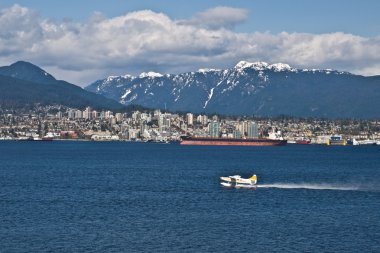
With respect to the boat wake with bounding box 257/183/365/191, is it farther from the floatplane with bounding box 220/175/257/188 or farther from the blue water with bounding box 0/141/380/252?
the floatplane with bounding box 220/175/257/188

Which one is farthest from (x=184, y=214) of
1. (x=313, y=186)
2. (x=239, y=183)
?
(x=313, y=186)

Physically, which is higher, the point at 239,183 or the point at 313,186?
the point at 239,183

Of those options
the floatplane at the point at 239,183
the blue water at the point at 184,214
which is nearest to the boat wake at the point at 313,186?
the blue water at the point at 184,214

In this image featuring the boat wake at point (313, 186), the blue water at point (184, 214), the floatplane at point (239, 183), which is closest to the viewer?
the blue water at point (184, 214)

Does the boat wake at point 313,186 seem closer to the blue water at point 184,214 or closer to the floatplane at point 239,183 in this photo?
the blue water at point 184,214

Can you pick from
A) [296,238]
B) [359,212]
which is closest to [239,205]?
[359,212]

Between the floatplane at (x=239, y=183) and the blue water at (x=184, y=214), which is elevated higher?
the floatplane at (x=239, y=183)

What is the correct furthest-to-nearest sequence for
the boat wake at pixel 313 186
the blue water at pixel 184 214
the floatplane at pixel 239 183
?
the boat wake at pixel 313 186, the floatplane at pixel 239 183, the blue water at pixel 184 214

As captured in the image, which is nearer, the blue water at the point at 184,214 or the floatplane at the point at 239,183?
the blue water at the point at 184,214

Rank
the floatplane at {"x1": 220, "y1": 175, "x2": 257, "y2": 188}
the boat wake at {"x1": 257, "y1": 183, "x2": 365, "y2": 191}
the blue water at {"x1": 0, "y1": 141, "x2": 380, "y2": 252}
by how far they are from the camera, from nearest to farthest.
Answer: the blue water at {"x1": 0, "y1": 141, "x2": 380, "y2": 252}
the floatplane at {"x1": 220, "y1": 175, "x2": 257, "y2": 188}
the boat wake at {"x1": 257, "y1": 183, "x2": 365, "y2": 191}

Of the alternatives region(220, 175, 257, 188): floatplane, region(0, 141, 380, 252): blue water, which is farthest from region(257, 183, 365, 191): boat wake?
region(220, 175, 257, 188): floatplane

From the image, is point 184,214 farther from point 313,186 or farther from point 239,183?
point 313,186

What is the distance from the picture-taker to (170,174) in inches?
4806

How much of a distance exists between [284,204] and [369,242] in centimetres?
2231
